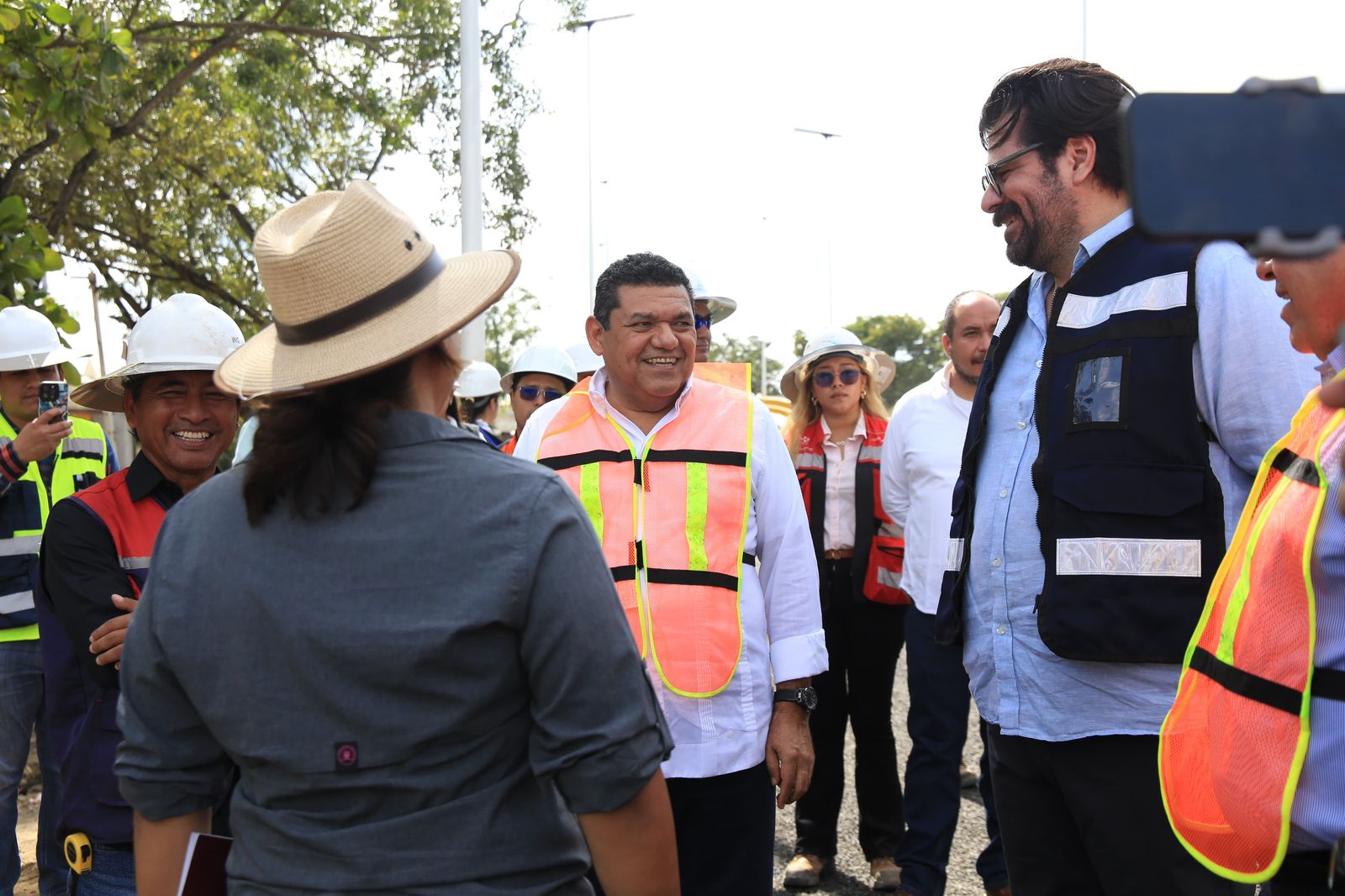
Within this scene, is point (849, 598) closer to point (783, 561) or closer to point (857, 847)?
point (857, 847)

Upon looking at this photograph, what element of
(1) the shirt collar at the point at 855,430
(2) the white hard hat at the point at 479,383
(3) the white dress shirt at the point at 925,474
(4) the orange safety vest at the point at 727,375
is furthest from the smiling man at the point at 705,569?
(2) the white hard hat at the point at 479,383

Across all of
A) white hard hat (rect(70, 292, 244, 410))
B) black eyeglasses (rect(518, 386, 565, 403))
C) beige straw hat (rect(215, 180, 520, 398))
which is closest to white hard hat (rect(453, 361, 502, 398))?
black eyeglasses (rect(518, 386, 565, 403))

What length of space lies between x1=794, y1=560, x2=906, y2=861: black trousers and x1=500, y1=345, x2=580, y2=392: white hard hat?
2.04 meters

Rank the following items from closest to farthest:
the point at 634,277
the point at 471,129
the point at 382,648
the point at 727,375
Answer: the point at 382,648
the point at 634,277
the point at 727,375
the point at 471,129

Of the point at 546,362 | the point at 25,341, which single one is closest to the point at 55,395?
the point at 25,341

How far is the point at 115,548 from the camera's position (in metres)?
2.79

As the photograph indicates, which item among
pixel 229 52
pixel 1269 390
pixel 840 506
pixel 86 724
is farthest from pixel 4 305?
pixel 229 52

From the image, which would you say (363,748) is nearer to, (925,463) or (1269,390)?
(1269,390)

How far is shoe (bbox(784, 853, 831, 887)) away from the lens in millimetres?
5156

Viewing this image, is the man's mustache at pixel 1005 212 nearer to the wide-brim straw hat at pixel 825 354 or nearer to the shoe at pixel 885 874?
the wide-brim straw hat at pixel 825 354

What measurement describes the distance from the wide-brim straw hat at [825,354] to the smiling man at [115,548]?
3.30 metres

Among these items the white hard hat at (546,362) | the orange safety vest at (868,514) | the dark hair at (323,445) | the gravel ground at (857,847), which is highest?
the white hard hat at (546,362)

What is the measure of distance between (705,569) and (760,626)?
239 mm

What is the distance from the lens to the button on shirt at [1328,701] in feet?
5.38
